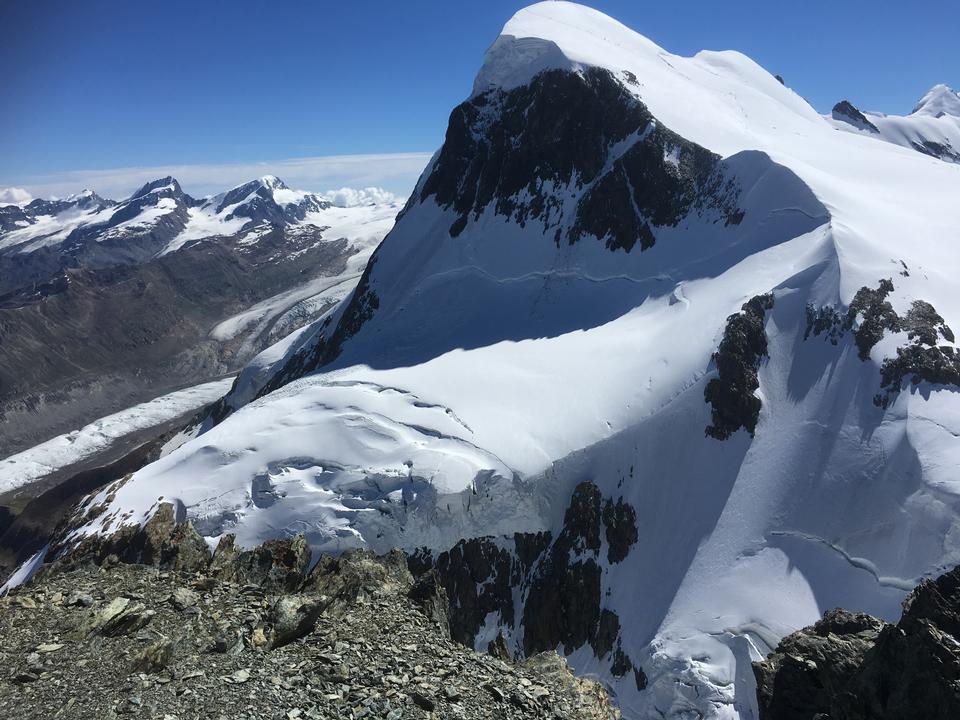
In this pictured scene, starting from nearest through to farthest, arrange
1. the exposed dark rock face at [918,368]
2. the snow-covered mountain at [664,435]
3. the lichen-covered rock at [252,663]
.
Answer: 1. the lichen-covered rock at [252,663]
2. the snow-covered mountain at [664,435]
3. the exposed dark rock face at [918,368]

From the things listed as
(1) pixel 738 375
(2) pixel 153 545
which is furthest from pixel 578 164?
(2) pixel 153 545

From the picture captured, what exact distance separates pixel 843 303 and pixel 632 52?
52.0 m

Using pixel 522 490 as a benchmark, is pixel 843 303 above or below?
above

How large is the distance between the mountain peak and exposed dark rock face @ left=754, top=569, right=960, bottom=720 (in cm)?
17069

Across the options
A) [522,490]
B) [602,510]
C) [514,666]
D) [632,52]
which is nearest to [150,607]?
[514,666]

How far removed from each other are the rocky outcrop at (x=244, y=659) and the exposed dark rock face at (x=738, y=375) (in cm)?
3095

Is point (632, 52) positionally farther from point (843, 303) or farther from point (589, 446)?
point (589, 446)

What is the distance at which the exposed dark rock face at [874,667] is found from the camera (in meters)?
16.5

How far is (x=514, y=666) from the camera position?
17.6 metres

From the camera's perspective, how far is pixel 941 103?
15538 cm

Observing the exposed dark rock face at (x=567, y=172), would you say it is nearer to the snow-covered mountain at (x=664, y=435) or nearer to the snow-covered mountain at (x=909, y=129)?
the snow-covered mountain at (x=664, y=435)

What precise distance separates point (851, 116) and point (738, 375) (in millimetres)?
102273

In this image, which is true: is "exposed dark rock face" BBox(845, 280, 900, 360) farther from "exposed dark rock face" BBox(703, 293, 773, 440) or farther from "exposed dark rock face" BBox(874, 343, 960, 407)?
"exposed dark rock face" BBox(703, 293, 773, 440)

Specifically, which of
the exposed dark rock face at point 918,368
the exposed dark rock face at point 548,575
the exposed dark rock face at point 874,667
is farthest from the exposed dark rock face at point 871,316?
the exposed dark rock face at point 874,667
